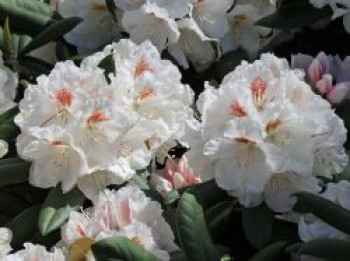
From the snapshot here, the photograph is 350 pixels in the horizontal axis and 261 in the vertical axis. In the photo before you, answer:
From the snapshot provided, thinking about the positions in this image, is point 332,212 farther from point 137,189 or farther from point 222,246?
point 137,189

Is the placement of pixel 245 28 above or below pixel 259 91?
below

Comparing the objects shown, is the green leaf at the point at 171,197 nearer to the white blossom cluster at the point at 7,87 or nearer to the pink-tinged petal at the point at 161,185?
the pink-tinged petal at the point at 161,185

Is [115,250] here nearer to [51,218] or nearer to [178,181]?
[51,218]

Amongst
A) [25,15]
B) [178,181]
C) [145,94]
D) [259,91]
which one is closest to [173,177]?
[178,181]

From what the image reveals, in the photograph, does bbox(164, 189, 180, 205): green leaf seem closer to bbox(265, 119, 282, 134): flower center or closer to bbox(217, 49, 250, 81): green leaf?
bbox(265, 119, 282, 134): flower center

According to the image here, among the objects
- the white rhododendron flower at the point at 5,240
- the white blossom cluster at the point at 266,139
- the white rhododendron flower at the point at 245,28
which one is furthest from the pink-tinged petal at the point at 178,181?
the white rhododendron flower at the point at 245,28

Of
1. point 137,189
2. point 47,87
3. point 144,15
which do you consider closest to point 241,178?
point 137,189

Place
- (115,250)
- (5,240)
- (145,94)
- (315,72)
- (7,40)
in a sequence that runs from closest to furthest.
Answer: (115,250)
(5,240)
(145,94)
(315,72)
(7,40)
